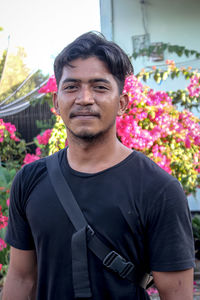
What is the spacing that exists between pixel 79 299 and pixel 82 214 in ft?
0.98

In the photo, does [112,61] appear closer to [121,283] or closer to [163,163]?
[121,283]

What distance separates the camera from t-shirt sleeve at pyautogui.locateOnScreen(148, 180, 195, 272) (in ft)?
4.38

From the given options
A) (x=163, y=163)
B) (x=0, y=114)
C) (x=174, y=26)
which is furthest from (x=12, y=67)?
(x=163, y=163)

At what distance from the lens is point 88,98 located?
1470 mm

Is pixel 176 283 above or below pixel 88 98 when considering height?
below

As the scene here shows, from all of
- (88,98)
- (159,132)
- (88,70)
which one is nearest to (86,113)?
(88,98)

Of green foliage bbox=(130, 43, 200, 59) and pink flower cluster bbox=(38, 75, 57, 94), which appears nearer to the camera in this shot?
pink flower cluster bbox=(38, 75, 57, 94)

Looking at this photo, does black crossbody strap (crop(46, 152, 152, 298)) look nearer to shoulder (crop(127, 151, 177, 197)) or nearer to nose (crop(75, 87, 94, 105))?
shoulder (crop(127, 151, 177, 197))

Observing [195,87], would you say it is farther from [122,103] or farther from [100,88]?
[100,88]

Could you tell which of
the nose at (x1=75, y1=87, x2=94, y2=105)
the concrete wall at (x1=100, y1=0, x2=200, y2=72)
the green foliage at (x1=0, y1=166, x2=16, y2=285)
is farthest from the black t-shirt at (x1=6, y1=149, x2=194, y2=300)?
the concrete wall at (x1=100, y1=0, x2=200, y2=72)

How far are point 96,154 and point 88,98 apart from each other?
22 centimetres

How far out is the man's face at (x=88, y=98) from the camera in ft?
4.83

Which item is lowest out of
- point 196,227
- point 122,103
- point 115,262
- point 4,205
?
point 196,227

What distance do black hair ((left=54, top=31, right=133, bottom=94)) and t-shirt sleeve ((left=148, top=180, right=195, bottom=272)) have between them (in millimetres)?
500
